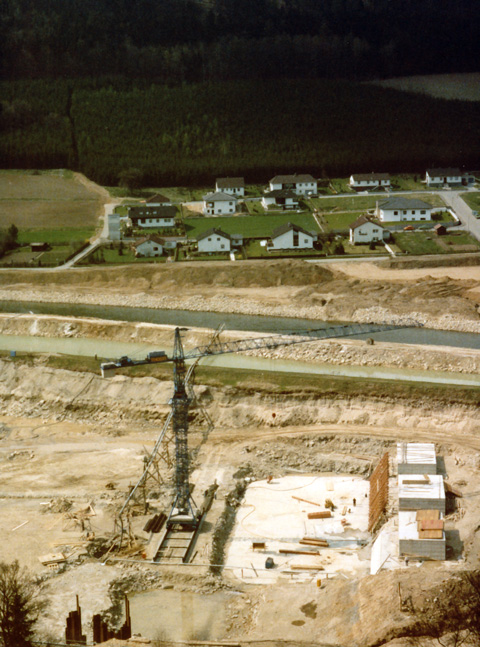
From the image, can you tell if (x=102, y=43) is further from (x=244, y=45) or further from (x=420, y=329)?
(x=420, y=329)

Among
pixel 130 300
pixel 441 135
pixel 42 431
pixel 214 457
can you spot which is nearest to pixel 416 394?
pixel 214 457

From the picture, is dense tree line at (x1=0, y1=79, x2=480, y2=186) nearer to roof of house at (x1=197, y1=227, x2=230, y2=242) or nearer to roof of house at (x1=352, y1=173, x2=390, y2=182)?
roof of house at (x1=352, y1=173, x2=390, y2=182)

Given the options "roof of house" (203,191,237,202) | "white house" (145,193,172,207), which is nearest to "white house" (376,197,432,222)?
"roof of house" (203,191,237,202)

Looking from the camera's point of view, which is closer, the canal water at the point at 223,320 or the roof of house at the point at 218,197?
the canal water at the point at 223,320

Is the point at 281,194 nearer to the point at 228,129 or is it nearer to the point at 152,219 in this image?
the point at 152,219

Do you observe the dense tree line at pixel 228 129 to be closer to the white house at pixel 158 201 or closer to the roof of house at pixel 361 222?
the white house at pixel 158 201

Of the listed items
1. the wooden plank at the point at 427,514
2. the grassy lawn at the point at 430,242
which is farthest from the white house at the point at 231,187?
the wooden plank at the point at 427,514

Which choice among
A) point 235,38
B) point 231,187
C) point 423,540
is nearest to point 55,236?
point 231,187
